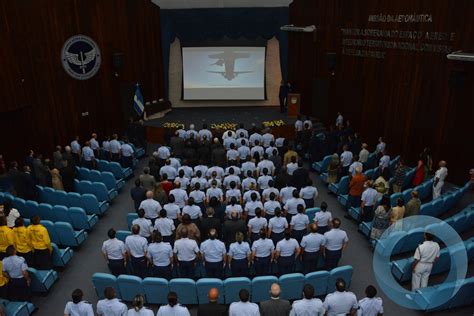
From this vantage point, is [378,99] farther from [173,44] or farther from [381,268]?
[173,44]

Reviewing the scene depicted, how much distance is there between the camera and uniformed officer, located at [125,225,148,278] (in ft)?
20.2

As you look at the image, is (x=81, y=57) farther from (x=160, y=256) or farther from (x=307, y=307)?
(x=307, y=307)

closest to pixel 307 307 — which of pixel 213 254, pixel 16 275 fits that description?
pixel 213 254

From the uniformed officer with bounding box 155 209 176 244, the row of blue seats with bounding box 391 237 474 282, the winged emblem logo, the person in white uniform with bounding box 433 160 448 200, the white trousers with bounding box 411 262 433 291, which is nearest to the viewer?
the white trousers with bounding box 411 262 433 291

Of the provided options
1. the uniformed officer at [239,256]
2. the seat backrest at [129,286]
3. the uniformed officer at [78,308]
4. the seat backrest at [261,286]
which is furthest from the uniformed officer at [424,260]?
the uniformed officer at [78,308]

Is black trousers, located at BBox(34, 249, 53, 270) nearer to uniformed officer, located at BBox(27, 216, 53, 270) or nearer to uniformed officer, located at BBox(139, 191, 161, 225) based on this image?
uniformed officer, located at BBox(27, 216, 53, 270)

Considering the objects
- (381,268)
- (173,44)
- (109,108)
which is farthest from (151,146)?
(381,268)

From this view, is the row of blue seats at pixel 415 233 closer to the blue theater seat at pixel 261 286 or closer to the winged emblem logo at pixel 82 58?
the blue theater seat at pixel 261 286

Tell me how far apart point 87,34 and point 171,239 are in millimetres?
8557

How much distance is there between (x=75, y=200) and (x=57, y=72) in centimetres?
506

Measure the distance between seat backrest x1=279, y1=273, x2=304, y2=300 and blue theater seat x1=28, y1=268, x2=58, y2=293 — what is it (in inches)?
153

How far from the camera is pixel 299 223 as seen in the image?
695 cm

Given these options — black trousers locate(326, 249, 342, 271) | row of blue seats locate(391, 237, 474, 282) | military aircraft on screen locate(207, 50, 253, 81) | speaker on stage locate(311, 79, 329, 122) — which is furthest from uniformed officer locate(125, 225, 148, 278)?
military aircraft on screen locate(207, 50, 253, 81)

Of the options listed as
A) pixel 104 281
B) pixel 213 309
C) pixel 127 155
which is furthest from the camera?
pixel 127 155
